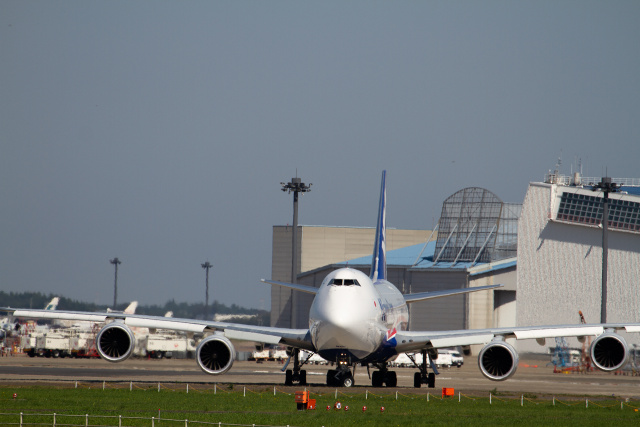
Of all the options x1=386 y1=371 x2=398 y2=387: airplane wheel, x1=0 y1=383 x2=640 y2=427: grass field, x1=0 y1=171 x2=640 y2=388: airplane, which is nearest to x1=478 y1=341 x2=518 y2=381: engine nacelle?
x1=0 y1=171 x2=640 y2=388: airplane

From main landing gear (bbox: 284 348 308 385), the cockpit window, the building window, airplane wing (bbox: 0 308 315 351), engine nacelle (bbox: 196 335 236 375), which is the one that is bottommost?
main landing gear (bbox: 284 348 308 385)

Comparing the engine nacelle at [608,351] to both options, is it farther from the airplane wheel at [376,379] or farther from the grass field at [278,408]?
the airplane wheel at [376,379]

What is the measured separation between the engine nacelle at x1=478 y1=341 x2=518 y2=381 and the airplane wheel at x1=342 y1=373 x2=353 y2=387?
592 cm

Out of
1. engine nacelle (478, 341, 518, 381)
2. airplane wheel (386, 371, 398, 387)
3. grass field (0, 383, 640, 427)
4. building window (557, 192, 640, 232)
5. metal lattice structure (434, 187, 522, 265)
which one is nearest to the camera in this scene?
grass field (0, 383, 640, 427)

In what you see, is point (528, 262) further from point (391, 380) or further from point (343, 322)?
point (343, 322)

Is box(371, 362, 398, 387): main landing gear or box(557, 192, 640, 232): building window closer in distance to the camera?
box(371, 362, 398, 387): main landing gear

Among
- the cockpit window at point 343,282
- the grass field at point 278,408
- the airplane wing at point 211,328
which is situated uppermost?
the cockpit window at point 343,282

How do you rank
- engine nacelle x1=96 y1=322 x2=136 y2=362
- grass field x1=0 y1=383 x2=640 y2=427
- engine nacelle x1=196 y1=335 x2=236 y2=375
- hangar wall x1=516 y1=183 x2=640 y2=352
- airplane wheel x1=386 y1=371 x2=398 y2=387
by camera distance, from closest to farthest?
1. grass field x1=0 y1=383 x2=640 y2=427
2. engine nacelle x1=196 y1=335 x2=236 y2=375
3. engine nacelle x1=96 y1=322 x2=136 y2=362
4. airplane wheel x1=386 y1=371 x2=398 y2=387
5. hangar wall x1=516 y1=183 x2=640 y2=352

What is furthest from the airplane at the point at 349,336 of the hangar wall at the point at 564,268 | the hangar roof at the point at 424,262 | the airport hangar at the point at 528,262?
the hangar roof at the point at 424,262

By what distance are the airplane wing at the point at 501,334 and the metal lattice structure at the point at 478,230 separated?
61254 mm

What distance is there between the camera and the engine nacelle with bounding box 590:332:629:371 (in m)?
38.0

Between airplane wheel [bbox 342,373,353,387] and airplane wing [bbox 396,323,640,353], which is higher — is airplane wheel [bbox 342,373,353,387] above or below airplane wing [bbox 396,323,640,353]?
below

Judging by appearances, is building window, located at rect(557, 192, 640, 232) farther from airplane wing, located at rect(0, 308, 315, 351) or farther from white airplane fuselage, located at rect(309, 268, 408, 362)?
airplane wing, located at rect(0, 308, 315, 351)

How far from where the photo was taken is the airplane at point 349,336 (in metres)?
37.4
